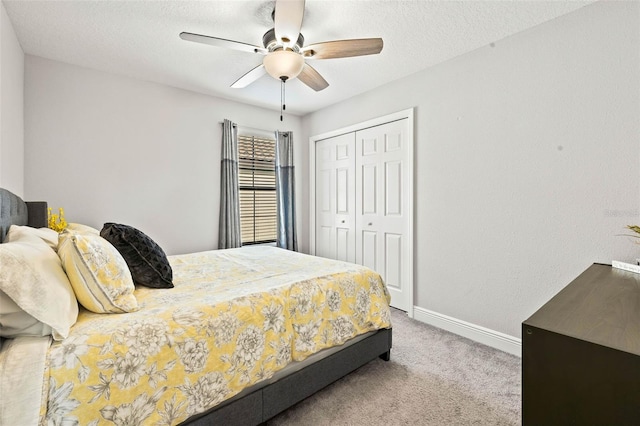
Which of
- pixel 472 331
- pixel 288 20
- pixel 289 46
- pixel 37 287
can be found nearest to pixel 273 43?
pixel 289 46

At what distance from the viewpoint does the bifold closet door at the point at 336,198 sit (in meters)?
3.88

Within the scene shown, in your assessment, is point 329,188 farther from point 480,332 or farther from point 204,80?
point 480,332

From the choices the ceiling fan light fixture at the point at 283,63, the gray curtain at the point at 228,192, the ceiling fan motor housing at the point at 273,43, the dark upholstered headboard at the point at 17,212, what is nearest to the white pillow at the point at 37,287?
the dark upholstered headboard at the point at 17,212

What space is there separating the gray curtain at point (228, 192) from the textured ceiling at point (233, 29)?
2.70 feet

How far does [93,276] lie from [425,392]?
196 centimetres

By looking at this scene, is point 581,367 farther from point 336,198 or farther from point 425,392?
point 336,198

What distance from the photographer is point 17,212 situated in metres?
1.78

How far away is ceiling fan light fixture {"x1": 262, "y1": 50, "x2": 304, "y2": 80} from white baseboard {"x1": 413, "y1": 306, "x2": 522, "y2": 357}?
255 cm

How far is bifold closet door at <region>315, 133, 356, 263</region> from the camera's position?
3.88m

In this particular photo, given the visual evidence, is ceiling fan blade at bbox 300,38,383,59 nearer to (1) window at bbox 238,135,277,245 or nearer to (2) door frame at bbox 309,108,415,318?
(2) door frame at bbox 309,108,415,318

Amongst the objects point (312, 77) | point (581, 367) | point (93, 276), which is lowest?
point (581, 367)

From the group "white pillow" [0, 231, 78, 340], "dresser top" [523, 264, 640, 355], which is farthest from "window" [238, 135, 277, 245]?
"dresser top" [523, 264, 640, 355]

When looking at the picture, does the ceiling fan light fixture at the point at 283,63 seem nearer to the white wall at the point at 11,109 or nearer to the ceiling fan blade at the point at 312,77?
the ceiling fan blade at the point at 312,77

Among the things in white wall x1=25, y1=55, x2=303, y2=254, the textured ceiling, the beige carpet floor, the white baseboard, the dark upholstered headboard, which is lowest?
the beige carpet floor
